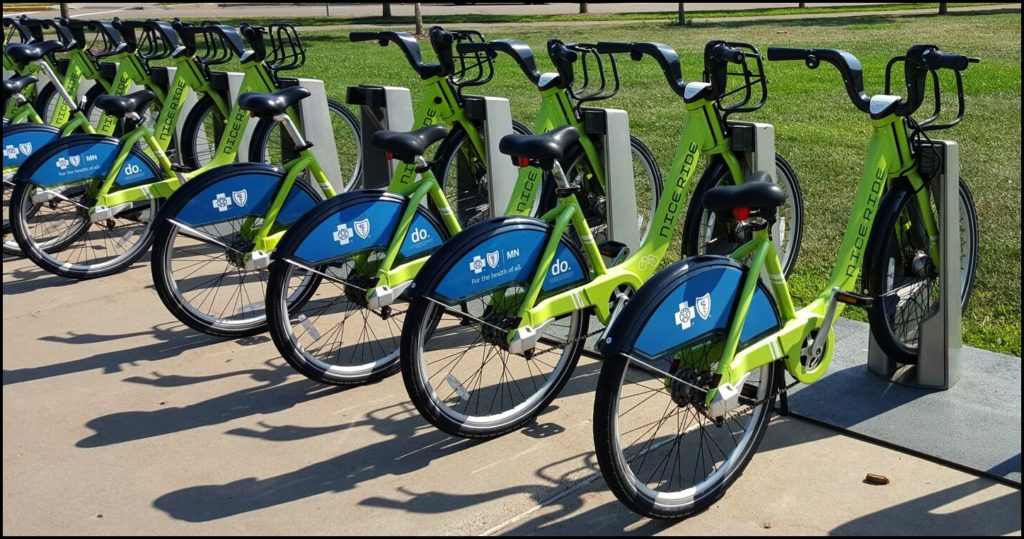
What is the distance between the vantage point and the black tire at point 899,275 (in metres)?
4.34

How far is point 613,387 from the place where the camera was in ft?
11.3

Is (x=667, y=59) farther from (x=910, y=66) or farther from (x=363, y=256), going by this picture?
(x=363, y=256)

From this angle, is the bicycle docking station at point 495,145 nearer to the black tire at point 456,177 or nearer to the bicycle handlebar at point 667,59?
the black tire at point 456,177

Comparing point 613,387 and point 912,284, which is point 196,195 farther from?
point 912,284

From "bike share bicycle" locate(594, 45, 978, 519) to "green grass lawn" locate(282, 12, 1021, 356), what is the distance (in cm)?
84

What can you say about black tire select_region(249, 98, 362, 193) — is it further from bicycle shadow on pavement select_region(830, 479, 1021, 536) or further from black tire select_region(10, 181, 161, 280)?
bicycle shadow on pavement select_region(830, 479, 1021, 536)

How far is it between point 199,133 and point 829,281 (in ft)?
15.8

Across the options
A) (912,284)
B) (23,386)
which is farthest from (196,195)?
(912,284)

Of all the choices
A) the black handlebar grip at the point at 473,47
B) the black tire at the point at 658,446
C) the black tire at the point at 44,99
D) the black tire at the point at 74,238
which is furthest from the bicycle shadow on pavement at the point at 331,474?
the black tire at the point at 44,99

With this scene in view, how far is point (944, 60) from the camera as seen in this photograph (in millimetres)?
4242

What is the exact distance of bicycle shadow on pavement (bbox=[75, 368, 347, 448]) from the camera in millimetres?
4484

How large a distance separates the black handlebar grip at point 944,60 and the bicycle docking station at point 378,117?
9.16 ft

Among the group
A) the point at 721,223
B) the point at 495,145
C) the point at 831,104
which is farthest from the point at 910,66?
the point at 831,104

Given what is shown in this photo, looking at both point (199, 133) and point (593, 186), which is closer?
point (593, 186)
